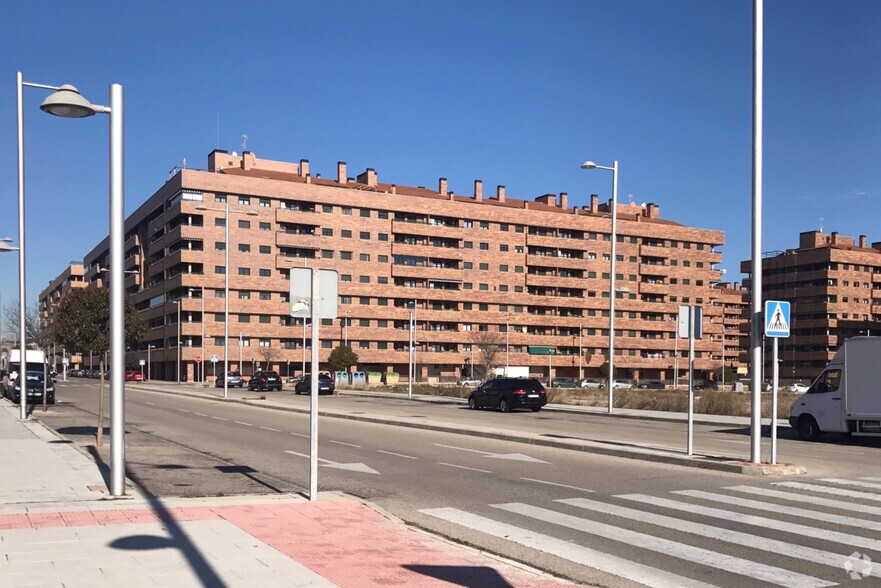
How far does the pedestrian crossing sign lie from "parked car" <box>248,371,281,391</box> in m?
55.1

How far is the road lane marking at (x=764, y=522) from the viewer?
8.62 meters

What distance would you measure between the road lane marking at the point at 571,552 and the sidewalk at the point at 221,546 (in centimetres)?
76

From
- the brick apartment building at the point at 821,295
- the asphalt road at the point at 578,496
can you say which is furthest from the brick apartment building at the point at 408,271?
the asphalt road at the point at 578,496

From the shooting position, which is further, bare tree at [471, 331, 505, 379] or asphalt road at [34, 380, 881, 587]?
bare tree at [471, 331, 505, 379]

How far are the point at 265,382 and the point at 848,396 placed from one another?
51020 millimetres

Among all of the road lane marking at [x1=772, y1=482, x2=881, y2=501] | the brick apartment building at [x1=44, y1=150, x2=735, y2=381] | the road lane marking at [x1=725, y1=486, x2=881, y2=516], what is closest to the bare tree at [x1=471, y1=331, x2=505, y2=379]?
the brick apartment building at [x1=44, y1=150, x2=735, y2=381]

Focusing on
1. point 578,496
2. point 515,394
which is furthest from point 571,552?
point 515,394

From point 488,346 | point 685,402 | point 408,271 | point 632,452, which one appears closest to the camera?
point 632,452

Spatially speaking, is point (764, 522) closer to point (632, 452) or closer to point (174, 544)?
point (174, 544)

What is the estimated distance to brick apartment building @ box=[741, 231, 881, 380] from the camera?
425 feet

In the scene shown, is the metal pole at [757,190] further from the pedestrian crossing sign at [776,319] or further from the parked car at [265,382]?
the parked car at [265,382]

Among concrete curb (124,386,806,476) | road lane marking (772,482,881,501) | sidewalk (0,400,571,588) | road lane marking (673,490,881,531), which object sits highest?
sidewalk (0,400,571,588)

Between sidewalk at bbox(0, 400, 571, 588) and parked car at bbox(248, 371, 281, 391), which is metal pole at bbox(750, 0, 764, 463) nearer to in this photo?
sidewalk at bbox(0, 400, 571, 588)

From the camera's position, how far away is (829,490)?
1227cm
